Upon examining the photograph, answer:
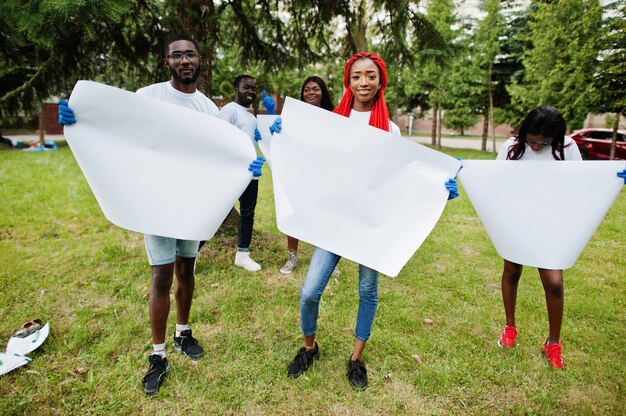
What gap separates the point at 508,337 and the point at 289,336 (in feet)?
5.58

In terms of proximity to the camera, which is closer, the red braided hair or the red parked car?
the red braided hair

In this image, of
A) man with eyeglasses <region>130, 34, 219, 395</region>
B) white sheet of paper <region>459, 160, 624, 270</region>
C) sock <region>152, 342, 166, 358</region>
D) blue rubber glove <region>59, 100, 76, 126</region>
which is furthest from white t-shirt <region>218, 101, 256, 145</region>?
white sheet of paper <region>459, 160, 624, 270</region>

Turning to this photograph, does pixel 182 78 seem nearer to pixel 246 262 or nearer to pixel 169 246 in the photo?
pixel 169 246

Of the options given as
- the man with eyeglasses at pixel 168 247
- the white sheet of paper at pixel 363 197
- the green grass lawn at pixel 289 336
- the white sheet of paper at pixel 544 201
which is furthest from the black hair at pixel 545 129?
the man with eyeglasses at pixel 168 247

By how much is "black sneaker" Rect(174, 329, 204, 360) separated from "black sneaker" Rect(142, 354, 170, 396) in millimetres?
182

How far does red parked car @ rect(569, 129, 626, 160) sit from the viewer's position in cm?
1304

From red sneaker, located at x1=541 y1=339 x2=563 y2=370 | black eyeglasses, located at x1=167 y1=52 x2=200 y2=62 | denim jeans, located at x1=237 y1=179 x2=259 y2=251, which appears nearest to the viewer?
black eyeglasses, located at x1=167 y1=52 x2=200 y2=62

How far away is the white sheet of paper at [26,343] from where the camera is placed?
2494mm

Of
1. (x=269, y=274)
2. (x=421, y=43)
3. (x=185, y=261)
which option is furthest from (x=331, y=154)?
(x=421, y=43)

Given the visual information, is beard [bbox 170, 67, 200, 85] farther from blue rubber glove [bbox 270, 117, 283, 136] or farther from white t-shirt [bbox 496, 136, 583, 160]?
white t-shirt [bbox 496, 136, 583, 160]

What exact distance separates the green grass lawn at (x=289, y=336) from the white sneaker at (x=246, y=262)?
0.33 feet

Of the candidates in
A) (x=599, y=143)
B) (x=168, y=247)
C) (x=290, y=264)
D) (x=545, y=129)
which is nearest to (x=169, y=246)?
(x=168, y=247)

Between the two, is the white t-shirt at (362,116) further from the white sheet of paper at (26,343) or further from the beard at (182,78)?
the white sheet of paper at (26,343)

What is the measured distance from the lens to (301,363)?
98.1 inches
